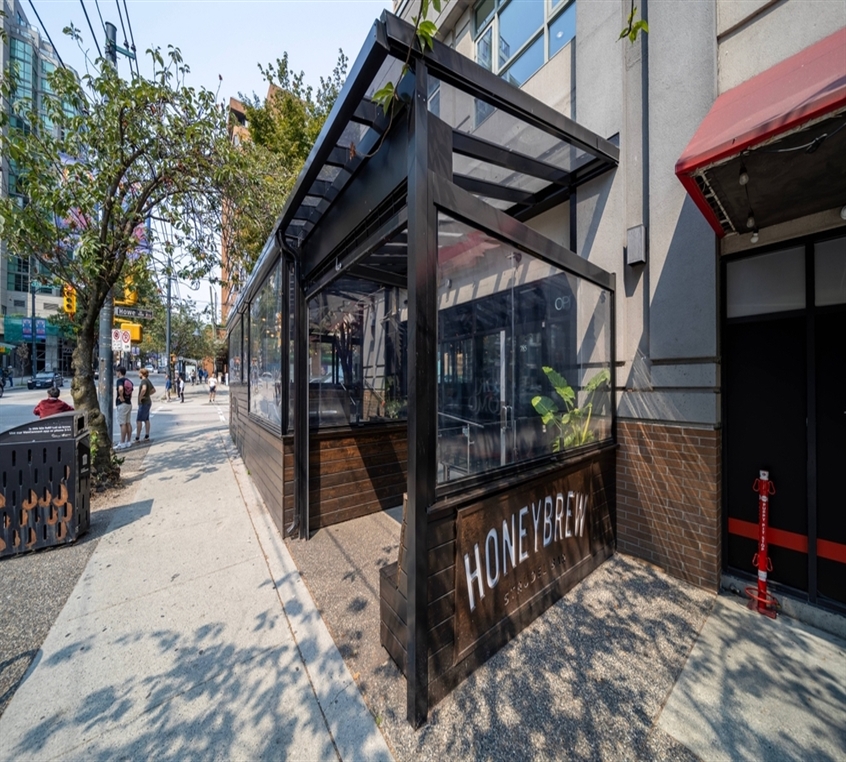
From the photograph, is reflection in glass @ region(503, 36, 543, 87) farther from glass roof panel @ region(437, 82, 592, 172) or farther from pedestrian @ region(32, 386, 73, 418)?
pedestrian @ region(32, 386, 73, 418)

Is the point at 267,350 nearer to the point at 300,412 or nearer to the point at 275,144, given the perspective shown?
the point at 300,412

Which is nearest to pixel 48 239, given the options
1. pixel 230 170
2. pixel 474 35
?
pixel 230 170

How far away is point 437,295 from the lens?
7.41ft

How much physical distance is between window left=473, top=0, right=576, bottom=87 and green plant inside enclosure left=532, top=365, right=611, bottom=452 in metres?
4.63

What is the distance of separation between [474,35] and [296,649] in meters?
9.70

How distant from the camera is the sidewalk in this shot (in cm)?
193

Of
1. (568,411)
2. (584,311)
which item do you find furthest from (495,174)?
(568,411)

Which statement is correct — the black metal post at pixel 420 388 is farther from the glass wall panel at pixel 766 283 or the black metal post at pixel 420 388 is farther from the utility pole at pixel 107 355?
the utility pole at pixel 107 355

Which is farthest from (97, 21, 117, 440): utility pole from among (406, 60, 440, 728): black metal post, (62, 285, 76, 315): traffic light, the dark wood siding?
(406, 60, 440, 728): black metal post

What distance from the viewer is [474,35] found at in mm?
6914

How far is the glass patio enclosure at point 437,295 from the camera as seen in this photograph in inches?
84.6

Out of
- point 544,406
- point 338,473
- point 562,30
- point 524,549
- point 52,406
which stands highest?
point 562,30

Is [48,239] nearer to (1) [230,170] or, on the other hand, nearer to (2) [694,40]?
(1) [230,170]

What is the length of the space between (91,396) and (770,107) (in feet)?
28.5
